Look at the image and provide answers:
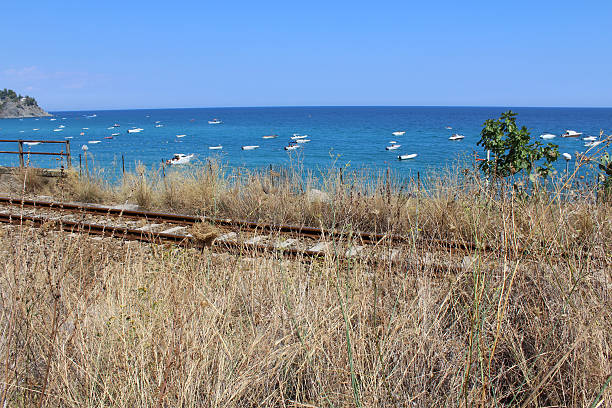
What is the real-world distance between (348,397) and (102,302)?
234 centimetres

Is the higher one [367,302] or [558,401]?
[367,302]

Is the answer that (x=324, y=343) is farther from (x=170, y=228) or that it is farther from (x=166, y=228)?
(x=166, y=228)

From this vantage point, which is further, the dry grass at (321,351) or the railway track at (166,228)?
the railway track at (166,228)

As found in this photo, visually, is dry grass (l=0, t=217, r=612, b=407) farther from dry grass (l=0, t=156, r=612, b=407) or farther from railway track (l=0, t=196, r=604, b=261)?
railway track (l=0, t=196, r=604, b=261)

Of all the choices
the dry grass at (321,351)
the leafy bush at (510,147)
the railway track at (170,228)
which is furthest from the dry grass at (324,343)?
the leafy bush at (510,147)

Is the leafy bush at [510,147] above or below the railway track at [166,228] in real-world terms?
above

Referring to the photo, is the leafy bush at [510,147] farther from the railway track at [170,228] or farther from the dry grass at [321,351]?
the dry grass at [321,351]

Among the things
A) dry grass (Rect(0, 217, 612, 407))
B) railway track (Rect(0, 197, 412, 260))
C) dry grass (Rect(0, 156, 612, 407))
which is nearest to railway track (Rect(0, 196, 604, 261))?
railway track (Rect(0, 197, 412, 260))

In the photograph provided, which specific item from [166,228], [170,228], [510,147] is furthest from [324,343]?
[510,147]

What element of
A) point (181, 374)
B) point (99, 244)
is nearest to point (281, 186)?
point (99, 244)

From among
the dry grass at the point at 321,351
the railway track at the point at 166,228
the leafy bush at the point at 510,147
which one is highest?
the leafy bush at the point at 510,147

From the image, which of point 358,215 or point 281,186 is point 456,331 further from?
point 281,186

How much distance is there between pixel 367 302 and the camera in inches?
142

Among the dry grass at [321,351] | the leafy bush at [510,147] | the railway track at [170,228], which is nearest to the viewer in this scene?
the dry grass at [321,351]
